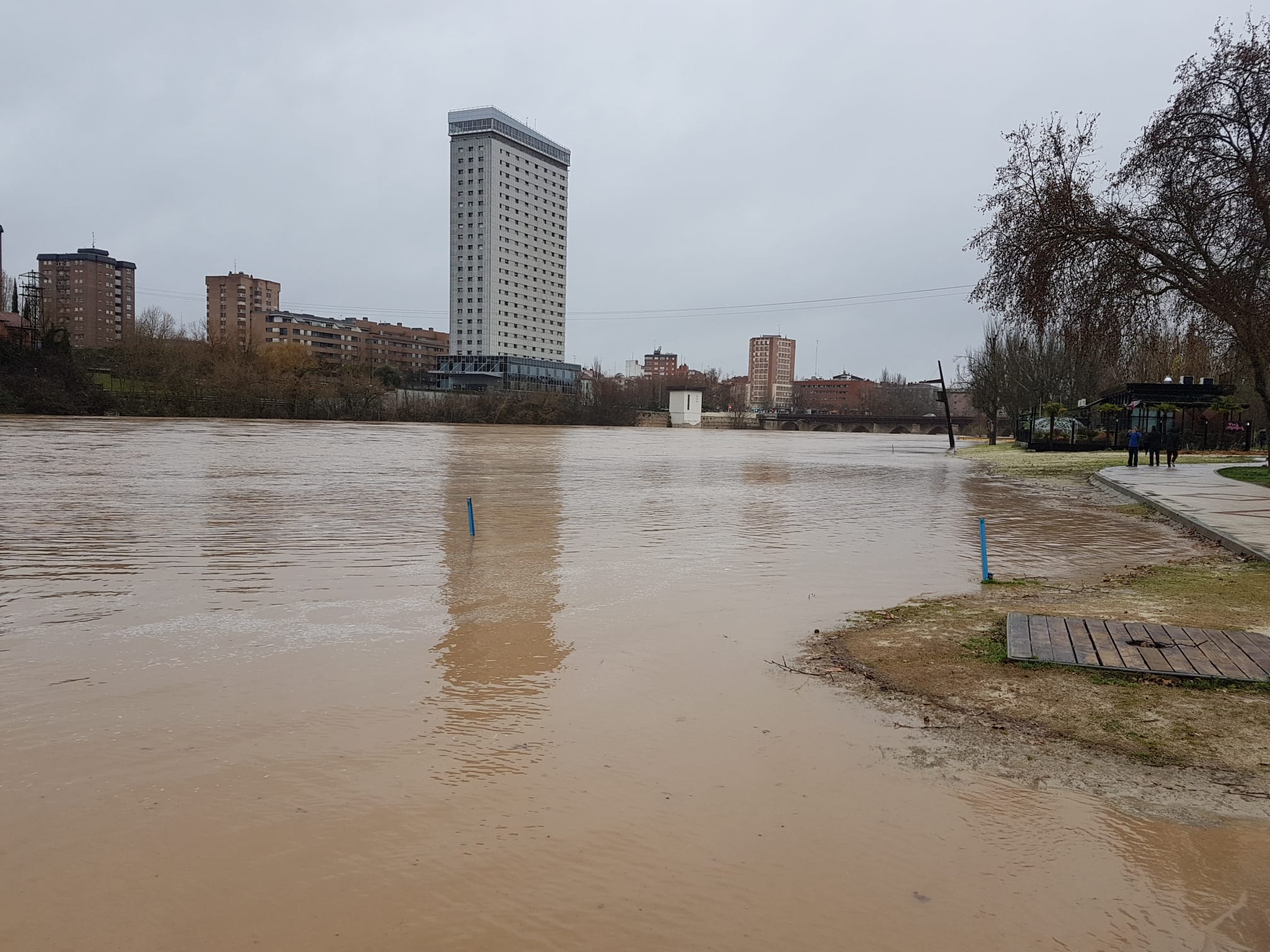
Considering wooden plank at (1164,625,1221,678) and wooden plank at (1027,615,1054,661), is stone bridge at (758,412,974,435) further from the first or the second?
→ wooden plank at (1164,625,1221,678)

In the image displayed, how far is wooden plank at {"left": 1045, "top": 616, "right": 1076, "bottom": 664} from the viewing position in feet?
22.4

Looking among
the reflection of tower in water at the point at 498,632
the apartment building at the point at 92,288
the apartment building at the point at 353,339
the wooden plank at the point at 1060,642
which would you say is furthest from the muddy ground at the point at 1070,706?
the apartment building at the point at 92,288

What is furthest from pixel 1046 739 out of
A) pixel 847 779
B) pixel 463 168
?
pixel 463 168

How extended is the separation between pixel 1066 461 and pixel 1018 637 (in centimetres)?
3662

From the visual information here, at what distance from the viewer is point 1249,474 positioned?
25453 millimetres

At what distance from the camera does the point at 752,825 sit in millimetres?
4559

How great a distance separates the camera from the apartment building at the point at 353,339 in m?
166

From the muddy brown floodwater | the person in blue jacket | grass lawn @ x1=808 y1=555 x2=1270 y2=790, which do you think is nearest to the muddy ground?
grass lawn @ x1=808 y1=555 x2=1270 y2=790

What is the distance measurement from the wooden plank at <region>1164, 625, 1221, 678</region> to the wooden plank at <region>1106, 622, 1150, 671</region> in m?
0.31

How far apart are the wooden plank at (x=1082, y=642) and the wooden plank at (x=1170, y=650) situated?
1.57 ft

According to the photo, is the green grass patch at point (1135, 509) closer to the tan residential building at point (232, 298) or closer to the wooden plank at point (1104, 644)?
the wooden plank at point (1104, 644)

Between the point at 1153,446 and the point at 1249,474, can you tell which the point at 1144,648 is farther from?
the point at 1153,446

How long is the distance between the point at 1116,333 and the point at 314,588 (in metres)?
23.0

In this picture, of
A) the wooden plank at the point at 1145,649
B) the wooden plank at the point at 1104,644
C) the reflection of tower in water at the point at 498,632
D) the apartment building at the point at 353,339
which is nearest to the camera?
the reflection of tower in water at the point at 498,632
